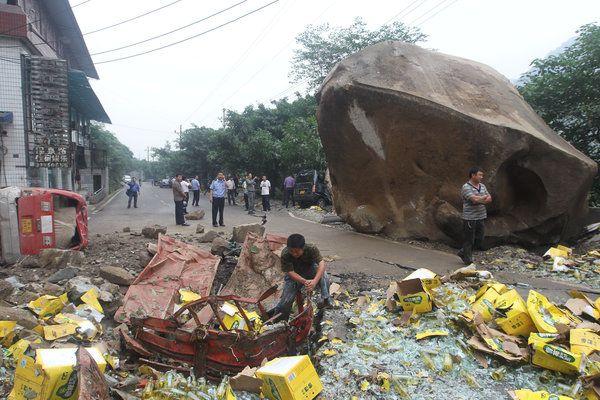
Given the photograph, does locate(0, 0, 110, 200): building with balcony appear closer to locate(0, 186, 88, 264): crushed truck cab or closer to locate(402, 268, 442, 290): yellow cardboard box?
locate(0, 186, 88, 264): crushed truck cab

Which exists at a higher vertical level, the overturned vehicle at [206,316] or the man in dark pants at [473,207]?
the man in dark pants at [473,207]

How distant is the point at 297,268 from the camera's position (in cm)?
538

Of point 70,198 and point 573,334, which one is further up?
point 70,198

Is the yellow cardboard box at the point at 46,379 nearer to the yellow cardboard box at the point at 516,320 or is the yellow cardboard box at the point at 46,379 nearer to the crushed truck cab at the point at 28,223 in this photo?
the yellow cardboard box at the point at 516,320

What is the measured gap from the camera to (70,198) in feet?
27.2

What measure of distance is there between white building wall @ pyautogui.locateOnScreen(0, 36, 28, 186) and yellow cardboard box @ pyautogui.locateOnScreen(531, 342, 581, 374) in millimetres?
14408

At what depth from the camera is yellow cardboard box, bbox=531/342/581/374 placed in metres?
3.69

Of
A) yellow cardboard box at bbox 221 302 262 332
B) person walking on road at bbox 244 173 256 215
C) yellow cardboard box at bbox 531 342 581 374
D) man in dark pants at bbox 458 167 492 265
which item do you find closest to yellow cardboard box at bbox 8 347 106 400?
yellow cardboard box at bbox 221 302 262 332

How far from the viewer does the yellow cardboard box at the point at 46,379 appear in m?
3.20

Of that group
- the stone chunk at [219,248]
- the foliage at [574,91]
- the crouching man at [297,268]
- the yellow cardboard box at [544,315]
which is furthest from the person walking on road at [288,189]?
the yellow cardboard box at [544,315]

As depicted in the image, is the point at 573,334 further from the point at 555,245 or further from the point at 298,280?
the point at 555,245

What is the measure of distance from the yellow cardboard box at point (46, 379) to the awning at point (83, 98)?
1661 cm

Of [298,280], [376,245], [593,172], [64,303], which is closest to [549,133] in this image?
[593,172]

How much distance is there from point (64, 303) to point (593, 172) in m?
8.67
